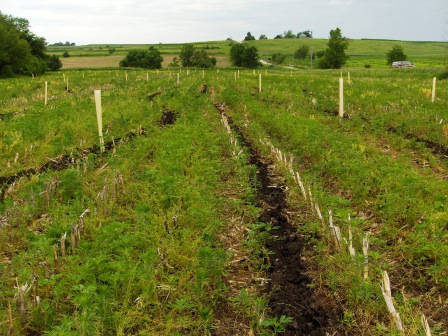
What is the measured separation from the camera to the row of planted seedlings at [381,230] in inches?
151

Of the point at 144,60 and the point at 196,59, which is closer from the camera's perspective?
the point at 196,59

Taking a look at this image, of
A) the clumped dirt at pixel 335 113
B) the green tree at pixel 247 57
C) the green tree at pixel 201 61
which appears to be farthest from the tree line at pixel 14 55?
the clumped dirt at pixel 335 113

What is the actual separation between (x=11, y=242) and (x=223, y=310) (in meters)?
3.01

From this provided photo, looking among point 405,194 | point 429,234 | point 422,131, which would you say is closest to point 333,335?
point 429,234

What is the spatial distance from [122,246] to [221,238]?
4.77 feet

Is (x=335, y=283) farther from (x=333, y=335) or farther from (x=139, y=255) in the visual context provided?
(x=139, y=255)

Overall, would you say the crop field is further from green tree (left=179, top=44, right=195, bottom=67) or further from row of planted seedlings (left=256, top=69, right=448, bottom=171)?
green tree (left=179, top=44, right=195, bottom=67)

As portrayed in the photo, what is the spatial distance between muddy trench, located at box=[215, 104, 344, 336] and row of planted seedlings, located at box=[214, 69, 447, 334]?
185 millimetres

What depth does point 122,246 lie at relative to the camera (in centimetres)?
447

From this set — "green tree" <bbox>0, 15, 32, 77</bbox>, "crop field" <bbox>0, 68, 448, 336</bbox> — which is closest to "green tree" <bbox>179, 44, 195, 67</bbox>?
"green tree" <bbox>0, 15, 32, 77</bbox>

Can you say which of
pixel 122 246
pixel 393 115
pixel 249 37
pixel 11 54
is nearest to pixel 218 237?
→ pixel 122 246

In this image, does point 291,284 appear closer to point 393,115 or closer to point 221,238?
point 221,238

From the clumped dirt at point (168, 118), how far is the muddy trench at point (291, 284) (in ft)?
22.9

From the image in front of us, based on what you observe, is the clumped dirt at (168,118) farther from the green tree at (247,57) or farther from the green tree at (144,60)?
the green tree at (247,57)
